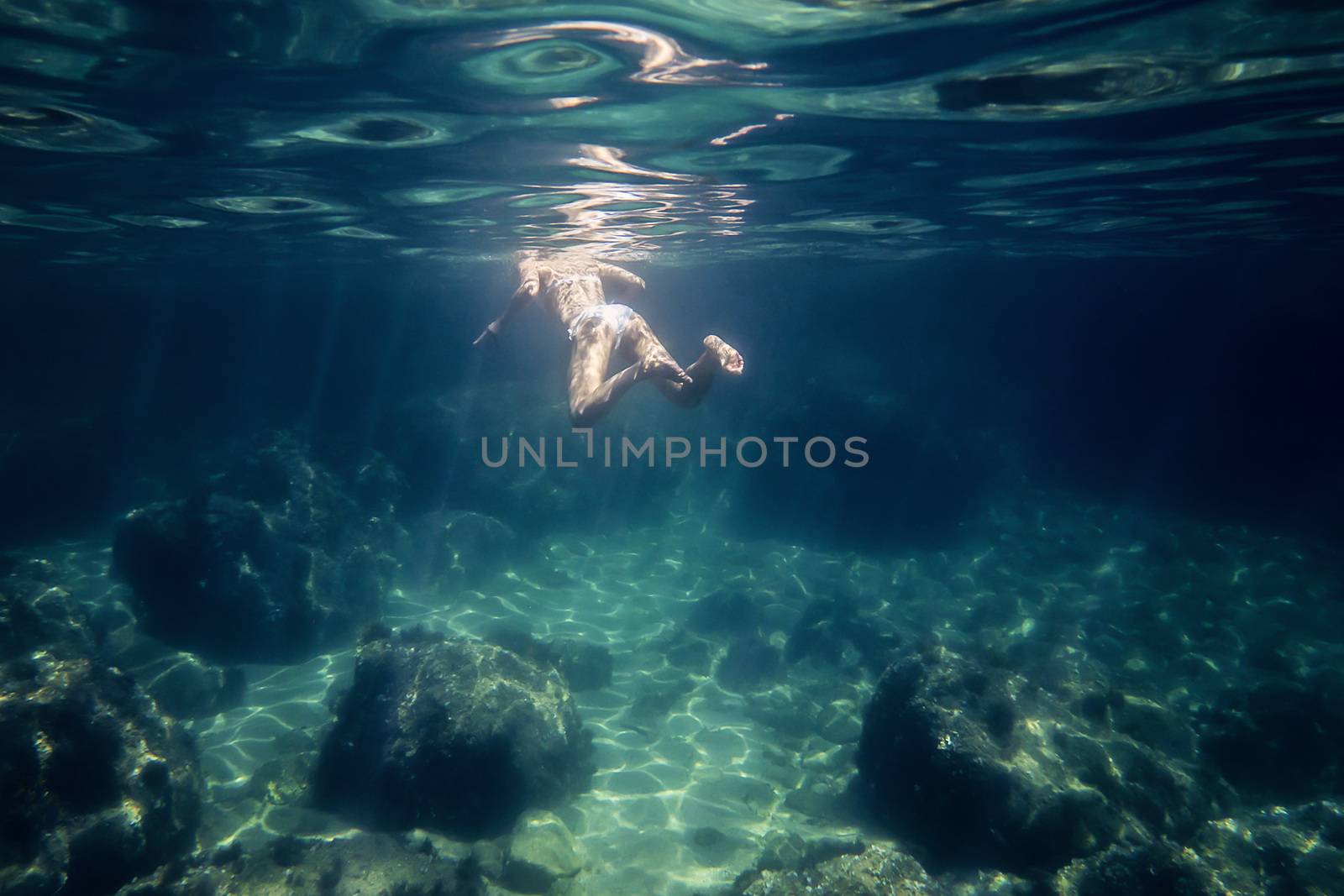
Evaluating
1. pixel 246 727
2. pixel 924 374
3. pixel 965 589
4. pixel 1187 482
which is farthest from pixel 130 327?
pixel 1187 482

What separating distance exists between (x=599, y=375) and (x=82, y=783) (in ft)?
26.1

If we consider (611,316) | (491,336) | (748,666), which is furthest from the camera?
(748,666)

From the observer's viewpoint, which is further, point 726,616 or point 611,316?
point 726,616

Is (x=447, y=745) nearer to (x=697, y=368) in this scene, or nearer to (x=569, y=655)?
(x=569, y=655)

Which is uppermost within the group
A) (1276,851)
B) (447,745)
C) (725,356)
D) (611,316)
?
(611,316)

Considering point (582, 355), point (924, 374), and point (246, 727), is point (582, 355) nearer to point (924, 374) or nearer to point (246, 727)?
point (246, 727)

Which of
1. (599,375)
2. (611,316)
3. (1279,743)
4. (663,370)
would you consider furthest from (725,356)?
(1279,743)

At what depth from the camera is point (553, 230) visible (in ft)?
56.2

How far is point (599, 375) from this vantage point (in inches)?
278

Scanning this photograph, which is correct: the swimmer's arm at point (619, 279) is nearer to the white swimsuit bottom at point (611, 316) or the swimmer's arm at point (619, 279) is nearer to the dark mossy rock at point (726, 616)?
the white swimsuit bottom at point (611, 316)

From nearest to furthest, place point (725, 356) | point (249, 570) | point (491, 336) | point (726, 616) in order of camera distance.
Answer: point (725, 356)
point (491, 336)
point (249, 570)
point (726, 616)

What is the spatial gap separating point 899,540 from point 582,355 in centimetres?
1640

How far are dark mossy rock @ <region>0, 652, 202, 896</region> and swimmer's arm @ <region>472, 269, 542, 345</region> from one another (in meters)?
6.85

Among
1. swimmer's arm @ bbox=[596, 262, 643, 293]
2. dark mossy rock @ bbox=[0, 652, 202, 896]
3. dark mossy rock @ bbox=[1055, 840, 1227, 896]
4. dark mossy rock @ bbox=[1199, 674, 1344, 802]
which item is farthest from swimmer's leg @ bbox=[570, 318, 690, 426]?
dark mossy rock @ bbox=[1199, 674, 1344, 802]
